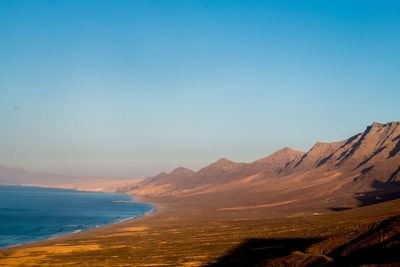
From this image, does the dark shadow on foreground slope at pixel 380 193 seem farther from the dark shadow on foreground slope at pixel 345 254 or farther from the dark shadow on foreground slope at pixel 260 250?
the dark shadow on foreground slope at pixel 345 254

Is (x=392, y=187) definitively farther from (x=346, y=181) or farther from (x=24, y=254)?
(x=24, y=254)

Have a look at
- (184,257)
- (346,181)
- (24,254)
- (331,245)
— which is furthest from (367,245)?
(346,181)

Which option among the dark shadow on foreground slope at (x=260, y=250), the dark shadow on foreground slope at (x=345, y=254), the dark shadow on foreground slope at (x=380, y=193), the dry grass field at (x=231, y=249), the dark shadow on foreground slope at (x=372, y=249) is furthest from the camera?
the dark shadow on foreground slope at (x=380, y=193)

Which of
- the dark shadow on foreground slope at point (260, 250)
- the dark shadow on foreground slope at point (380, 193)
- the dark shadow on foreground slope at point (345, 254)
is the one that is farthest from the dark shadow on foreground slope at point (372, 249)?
the dark shadow on foreground slope at point (380, 193)

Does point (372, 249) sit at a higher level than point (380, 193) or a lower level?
higher

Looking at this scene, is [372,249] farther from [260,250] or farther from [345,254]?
[260,250]

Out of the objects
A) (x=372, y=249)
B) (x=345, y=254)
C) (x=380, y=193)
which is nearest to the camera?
(x=372, y=249)

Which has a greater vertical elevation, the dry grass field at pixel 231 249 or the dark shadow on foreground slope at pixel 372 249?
the dark shadow on foreground slope at pixel 372 249

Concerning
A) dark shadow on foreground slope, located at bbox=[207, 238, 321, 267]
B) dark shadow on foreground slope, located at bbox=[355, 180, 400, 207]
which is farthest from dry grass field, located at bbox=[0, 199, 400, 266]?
dark shadow on foreground slope, located at bbox=[355, 180, 400, 207]

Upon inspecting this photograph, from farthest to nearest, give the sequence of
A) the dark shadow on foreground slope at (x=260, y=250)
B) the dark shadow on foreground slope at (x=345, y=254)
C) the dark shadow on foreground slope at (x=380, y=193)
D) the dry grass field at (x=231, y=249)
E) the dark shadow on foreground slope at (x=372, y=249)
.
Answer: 1. the dark shadow on foreground slope at (x=380, y=193)
2. the dark shadow on foreground slope at (x=260, y=250)
3. the dry grass field at (x=231, y=249)
4. the dark shadow on foreground slope at (x=345, y=254)
5. the dark shadow on foreground slope at (x=372, y=249)

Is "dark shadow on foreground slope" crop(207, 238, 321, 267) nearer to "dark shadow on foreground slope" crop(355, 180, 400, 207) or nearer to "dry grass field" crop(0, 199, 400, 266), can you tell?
"dry grass field" crop(0, 199, 400, 266)

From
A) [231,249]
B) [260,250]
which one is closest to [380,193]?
[231,249]
